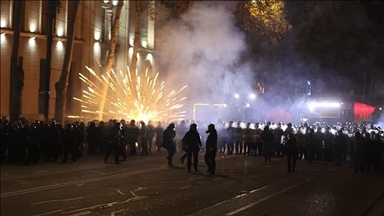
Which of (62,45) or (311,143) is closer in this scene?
(311,143)

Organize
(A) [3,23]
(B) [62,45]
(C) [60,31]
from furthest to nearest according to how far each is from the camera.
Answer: (B) [62,45], (C) [60,31], (A) [3,23]

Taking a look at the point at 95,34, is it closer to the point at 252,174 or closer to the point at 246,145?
the point at 246,145

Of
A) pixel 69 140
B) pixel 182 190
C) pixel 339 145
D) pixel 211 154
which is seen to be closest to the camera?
pixel 182 190

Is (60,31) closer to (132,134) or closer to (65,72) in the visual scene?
(65,72)

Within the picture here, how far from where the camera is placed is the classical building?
2954cm

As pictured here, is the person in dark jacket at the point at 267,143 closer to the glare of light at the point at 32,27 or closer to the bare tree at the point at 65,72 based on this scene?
the bare tree at the point at 65,72

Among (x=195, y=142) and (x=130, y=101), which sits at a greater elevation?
(x=130, y=101)

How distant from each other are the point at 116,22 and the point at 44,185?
15.7 m

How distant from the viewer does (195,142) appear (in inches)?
654

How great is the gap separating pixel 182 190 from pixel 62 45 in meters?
22.4

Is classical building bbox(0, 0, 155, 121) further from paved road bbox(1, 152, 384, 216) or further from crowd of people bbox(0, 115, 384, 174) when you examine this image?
paved road bbox(1, 152, 384, 216)

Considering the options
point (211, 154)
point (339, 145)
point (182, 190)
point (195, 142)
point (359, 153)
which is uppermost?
point (195, 142)

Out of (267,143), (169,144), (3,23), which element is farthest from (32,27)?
(267,143)

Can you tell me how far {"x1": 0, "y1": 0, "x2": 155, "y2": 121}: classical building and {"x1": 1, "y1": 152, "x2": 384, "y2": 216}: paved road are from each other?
13.6 meters
